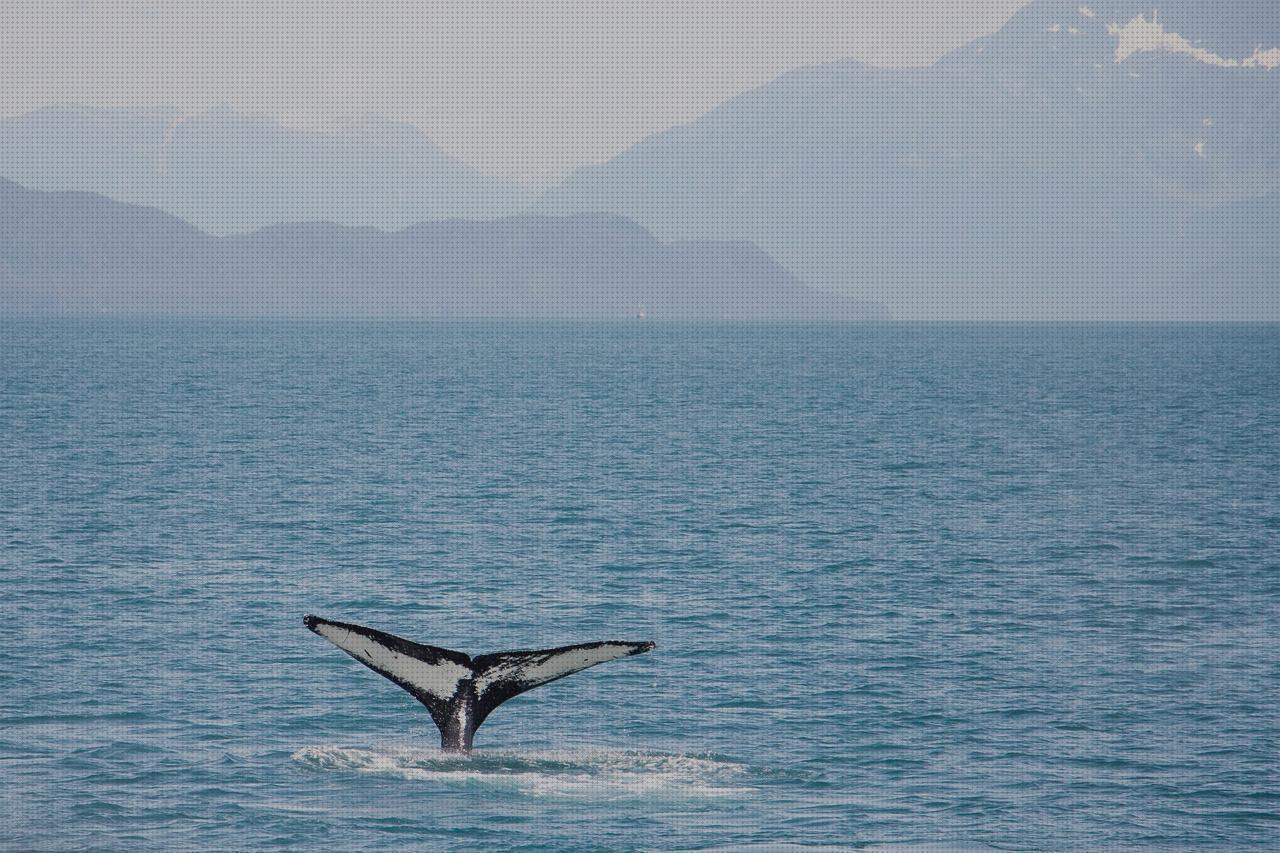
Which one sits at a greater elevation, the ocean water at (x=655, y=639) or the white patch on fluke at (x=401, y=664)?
the white patch on fluke at (x=401, y=664)

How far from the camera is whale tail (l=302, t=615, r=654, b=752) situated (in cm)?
1959

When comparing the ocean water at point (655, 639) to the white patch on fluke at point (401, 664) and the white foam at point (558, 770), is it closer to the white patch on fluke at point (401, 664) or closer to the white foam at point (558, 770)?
the white foam at point (558, 770)

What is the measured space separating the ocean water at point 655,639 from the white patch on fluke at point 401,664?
1.95 meters

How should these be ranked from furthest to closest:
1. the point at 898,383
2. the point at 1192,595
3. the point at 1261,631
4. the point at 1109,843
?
1. the point at 898,383
2. the point at 1192,595
3. the point at 1261,631
4. the point at 1109,843

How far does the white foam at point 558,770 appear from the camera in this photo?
23.8m

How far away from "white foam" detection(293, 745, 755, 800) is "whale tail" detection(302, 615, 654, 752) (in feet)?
6.75

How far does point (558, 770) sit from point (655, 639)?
412 inches

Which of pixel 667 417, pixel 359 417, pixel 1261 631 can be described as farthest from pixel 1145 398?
pixel 1261 631

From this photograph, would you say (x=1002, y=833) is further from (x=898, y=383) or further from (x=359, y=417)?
(x=898, y=383)

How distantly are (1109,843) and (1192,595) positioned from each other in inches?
807

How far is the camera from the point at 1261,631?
121 ft

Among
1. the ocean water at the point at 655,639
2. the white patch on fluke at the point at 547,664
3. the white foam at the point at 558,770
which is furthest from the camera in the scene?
the white foam at the point at 558,770

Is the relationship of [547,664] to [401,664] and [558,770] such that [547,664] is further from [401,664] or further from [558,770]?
[558,770]

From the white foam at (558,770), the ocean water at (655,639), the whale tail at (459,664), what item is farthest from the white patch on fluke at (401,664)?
the white foam at (558,770)
